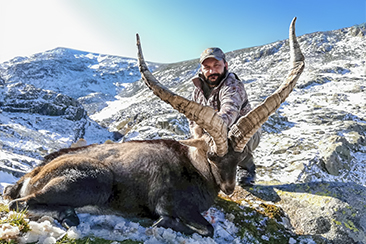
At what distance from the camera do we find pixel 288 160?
13.3 metres

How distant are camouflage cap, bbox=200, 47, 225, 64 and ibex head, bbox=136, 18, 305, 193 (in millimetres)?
2252

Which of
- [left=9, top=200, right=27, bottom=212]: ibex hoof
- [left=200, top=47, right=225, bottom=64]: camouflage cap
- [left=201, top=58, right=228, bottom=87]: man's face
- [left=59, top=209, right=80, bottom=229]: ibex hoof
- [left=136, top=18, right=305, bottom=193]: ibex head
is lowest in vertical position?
[left=59, top=209, right=80, bottom=229]: ibex hoof

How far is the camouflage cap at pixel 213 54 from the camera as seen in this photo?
20.4 ft

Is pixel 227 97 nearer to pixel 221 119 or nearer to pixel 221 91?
pixel 221 91

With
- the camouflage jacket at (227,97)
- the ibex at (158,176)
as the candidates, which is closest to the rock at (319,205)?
the ibex at (158,176)

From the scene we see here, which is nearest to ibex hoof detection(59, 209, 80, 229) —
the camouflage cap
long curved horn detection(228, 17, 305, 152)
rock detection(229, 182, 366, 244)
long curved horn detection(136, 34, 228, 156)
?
long curved horn detection(136, 34, 228, 156)

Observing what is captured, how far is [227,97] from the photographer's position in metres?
5.58

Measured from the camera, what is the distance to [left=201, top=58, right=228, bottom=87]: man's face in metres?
6.30

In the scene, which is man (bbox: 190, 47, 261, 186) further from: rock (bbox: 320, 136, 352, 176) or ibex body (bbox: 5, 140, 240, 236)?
rock (bbox: 320, 136, 352, 176)

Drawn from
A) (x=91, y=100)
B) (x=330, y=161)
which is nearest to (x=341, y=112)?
(x=330, y=161)

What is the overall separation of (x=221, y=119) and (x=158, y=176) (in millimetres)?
1632

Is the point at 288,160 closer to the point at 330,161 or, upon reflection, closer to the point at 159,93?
the point at 330,161

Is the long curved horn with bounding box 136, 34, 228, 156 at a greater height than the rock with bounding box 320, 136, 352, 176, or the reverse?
the long curved horn with bounding box 136, 34, 228, 156

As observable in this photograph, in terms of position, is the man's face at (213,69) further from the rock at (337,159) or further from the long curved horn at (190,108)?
the rock at (337,159)
